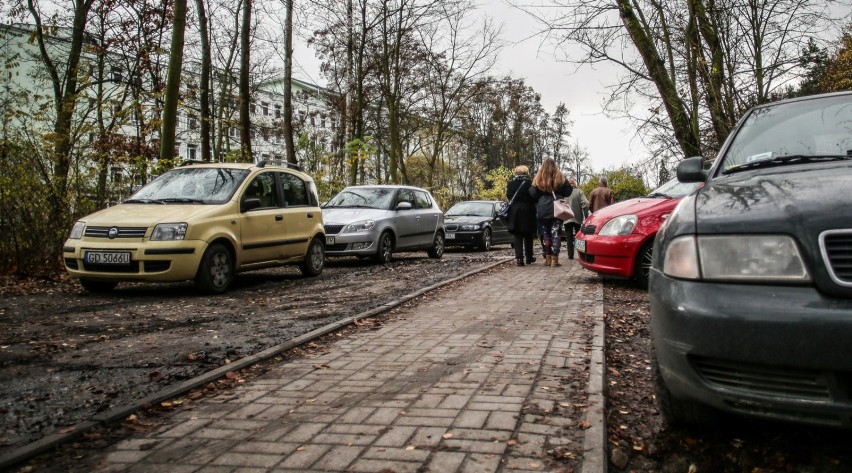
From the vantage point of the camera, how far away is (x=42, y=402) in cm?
364

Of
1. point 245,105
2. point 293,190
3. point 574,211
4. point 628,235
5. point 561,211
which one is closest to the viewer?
point 628,235

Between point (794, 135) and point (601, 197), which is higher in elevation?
point (601, 197)

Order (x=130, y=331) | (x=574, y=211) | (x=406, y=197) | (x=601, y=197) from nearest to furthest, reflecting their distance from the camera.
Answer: (x=130, y=331) → (x=574, y=211) → (x=406, y=197) → (x=601, y=197)

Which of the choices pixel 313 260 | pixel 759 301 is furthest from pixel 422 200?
pixel 759 301

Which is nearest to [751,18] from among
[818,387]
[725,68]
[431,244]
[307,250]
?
[725,68]

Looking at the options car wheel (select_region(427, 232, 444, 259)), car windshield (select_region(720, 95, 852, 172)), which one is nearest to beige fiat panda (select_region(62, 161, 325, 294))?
car wheel (select_region(427, 232, 444, 259))

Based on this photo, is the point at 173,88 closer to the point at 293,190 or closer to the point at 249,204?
the point at 293,190

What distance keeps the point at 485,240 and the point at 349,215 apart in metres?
6.83

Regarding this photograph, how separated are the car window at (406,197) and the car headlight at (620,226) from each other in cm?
630

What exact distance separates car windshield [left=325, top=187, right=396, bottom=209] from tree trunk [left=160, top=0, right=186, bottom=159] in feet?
11.3

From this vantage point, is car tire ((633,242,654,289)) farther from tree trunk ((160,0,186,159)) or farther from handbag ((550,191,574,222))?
tree trunk ((160,0,186,159))

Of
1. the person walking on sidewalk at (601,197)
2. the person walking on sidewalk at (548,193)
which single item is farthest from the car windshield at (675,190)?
the person walking on sidewalk at (601,197)

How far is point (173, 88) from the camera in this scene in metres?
12.2

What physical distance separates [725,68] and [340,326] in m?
9.43
